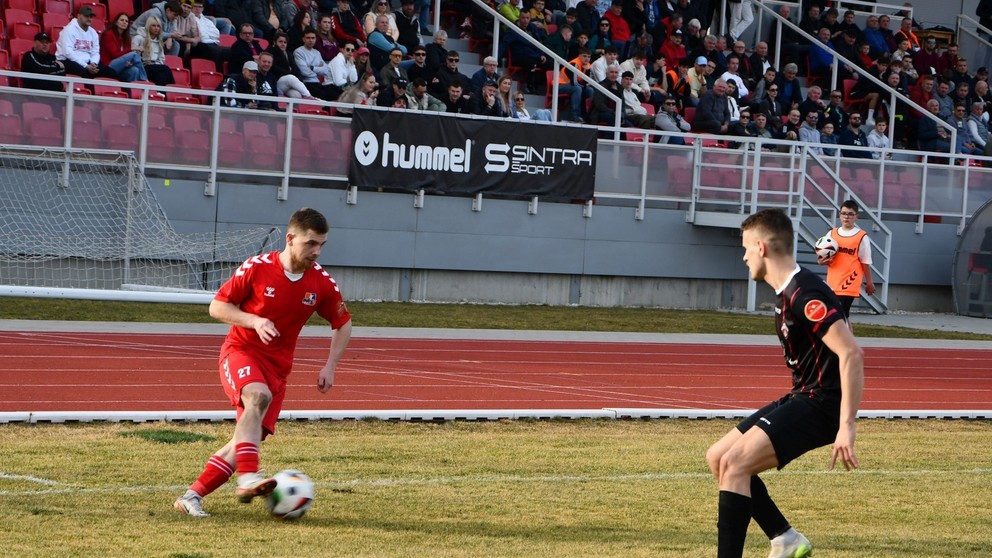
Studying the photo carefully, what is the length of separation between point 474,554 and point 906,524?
258cm

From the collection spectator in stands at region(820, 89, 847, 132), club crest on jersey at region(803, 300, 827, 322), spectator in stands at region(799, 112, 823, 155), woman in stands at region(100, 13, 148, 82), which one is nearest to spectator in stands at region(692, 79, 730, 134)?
spectator in stands at region(799, 112, 823, 155)

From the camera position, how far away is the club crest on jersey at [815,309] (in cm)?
569

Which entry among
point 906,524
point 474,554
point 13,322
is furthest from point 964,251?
point 474,554

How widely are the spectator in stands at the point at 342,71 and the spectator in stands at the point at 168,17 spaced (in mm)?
2394

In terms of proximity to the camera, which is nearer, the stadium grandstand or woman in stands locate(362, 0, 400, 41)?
the stadium grandstand

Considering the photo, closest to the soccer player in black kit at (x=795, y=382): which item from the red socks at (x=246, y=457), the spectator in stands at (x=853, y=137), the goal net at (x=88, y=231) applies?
the red socks at (x=246, y=457)

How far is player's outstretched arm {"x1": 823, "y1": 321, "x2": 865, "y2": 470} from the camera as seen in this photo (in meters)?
5.57

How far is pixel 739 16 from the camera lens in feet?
97.7

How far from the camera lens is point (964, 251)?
81.9 ft

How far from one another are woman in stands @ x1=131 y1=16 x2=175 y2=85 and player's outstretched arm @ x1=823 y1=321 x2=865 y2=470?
624 inches

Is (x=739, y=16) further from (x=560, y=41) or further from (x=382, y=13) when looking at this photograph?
(x=382, y=13)

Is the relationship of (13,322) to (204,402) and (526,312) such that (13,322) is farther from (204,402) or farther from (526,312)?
(526,312)

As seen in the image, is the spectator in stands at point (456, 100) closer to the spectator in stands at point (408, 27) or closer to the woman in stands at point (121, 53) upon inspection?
the spectator in stands at point (408, 27)

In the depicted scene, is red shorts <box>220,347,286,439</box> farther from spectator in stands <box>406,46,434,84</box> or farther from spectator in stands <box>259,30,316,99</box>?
spectator in stands <box>406,46,434,84</box>
